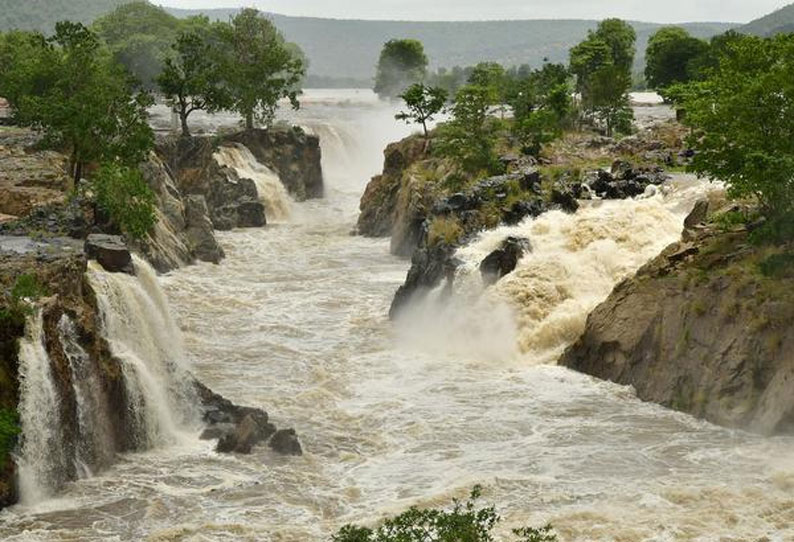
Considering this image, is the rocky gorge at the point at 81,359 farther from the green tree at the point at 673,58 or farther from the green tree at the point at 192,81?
the green tree at the point at 673,58

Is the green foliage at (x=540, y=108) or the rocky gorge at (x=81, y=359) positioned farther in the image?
the green foliage at (x=540, y=108)

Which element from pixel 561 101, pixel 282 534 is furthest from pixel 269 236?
pixel 282 534

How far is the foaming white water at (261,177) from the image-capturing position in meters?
72.9

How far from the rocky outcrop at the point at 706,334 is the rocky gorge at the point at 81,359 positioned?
11811 mm

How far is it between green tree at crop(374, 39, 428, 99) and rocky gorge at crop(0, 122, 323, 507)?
117m

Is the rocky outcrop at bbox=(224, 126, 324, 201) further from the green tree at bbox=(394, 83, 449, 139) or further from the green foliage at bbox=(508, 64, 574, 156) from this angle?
the green foliage at bbox=(508, 64, 574, 156)

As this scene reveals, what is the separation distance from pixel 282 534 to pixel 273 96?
60.1 metres

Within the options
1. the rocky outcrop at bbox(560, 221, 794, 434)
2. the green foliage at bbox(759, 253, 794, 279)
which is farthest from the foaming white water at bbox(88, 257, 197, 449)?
the green foliage at bbox(759, 253, 794, 279)

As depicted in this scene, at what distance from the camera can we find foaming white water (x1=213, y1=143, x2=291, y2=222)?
239ft

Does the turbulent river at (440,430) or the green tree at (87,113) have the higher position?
the green tree at (87,113)

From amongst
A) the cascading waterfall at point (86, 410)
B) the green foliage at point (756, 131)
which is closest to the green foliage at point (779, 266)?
the green foliage at point (756, 131)

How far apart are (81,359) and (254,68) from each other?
5487cm

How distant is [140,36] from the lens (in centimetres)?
16600

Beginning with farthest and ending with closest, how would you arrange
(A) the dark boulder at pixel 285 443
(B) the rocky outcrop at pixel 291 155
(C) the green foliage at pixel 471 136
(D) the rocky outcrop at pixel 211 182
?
(B) the rocky outcrop at pixel 291 155, (D) the rocky outcrop at pixel 211 182, (C) the green foliage at pixel 471 136, (A) the dark boulder at pixel 285 443
